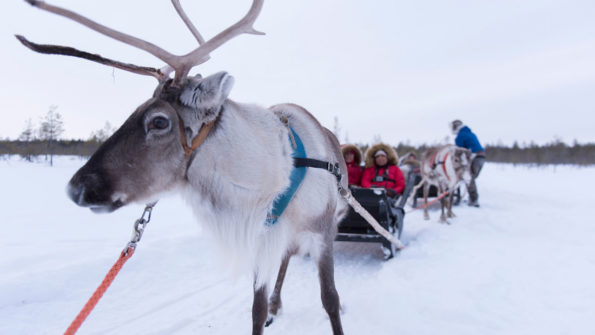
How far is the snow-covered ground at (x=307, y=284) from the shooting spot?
2.75 metres

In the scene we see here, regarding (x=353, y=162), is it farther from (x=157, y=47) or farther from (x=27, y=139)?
(x=27, y=139)

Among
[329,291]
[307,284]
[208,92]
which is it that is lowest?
[307,284]

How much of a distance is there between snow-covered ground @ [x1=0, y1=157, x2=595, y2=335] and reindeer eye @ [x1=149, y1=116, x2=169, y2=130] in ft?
1.67

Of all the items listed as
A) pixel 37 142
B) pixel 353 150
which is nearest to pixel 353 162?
pixel 353 150

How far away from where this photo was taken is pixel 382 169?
5684 millimetres

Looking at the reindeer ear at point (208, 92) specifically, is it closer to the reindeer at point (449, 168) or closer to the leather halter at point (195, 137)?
the leather halter at point (195, 137)

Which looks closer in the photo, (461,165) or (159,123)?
(159,123)

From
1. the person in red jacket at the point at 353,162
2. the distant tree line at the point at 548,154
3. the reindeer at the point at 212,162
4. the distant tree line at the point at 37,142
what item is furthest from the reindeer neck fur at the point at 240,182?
the distant tree line at the point at 548,154

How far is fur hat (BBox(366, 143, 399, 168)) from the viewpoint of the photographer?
5.62 metres

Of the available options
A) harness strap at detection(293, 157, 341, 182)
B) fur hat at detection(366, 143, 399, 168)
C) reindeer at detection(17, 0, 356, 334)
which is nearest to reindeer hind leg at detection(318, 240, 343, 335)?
reindeer at detection(17, 0, 356, 334)

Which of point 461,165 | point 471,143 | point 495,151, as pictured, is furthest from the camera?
point 495,151

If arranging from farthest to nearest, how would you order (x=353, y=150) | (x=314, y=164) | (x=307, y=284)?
(x=353, y=150) → (x=307, y=284) → (x=314, y=164)

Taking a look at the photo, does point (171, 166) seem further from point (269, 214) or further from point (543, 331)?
point (543, 331)

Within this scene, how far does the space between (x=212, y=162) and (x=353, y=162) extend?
3.97 meters
